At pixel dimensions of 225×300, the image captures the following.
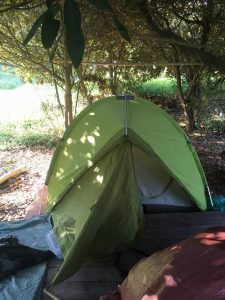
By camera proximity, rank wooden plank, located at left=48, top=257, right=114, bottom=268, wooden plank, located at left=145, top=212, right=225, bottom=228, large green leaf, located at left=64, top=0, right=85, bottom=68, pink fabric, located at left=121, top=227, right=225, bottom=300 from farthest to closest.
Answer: wooden plank, located at left=145, top=212, right=225, bottom=228, wooden plank, located at left=48, top=257, right=114, bottom=268, pink fabric, located at left=121, top=227, right=225, bottom=300, large green leaf, located at left=64, top=0, right=85, bottom=68

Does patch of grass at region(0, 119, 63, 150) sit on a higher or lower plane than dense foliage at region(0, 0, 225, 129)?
lower

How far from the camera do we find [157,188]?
9.96ft

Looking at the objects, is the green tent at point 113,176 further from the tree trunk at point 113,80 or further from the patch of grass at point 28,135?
the tree trunk at point 113,80

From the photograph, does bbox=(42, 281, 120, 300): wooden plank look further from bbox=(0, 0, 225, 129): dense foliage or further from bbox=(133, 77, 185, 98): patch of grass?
bbox=(133, 77, 185, 98): patch of grass

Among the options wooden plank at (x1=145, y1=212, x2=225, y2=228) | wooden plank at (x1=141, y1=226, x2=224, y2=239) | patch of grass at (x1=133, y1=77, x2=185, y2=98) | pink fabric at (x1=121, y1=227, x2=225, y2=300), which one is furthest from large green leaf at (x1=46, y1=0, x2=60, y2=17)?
patch of grass at (x1=133, y1=77, x2=185, y2=98)

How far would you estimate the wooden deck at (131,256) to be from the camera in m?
2.01

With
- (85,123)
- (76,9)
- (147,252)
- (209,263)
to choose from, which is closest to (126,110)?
(85,123)

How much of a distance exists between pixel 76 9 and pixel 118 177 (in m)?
1.67

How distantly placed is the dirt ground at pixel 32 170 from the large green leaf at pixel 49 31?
113 inches

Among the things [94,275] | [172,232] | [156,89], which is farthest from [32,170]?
[156,89]

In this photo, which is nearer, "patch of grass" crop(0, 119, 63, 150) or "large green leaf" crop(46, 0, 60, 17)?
"large green leaf" crop(46, 0, 60, 17)

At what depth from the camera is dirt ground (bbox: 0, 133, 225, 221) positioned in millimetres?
3686

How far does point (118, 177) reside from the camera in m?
2.31

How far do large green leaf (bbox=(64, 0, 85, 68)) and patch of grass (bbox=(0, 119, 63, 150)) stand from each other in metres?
5.12
